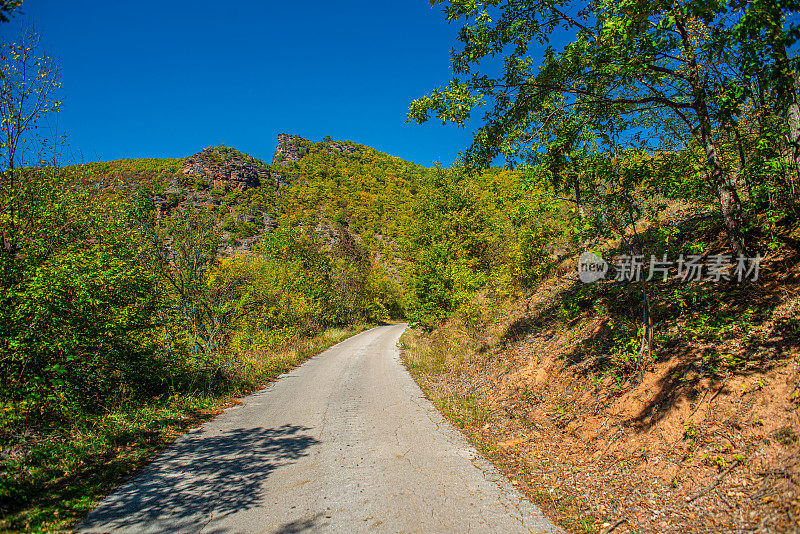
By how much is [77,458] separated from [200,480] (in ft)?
6.03

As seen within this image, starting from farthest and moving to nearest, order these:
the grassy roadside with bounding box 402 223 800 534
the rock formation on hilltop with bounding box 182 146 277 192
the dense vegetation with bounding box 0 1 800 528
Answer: the rock formation on hilltop with bounding box 182 146 277 192 < the dense vegetation with bounding box 0 1 800 528 < the grassy roadside with bounding box 402 223 800 534

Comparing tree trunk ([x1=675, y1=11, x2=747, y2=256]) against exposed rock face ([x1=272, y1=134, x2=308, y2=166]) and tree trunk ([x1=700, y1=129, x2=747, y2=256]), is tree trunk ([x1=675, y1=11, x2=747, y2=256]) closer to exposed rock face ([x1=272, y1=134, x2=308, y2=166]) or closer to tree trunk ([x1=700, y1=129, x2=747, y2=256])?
tree trunk ([x1=700, y1=129, x2=747, y2=256])

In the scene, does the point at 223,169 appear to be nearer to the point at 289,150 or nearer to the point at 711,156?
the point at 289,150

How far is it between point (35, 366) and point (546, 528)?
743 centimetres

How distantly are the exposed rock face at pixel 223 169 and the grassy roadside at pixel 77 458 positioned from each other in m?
73.9

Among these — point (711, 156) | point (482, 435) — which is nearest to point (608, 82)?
point (711, 156)

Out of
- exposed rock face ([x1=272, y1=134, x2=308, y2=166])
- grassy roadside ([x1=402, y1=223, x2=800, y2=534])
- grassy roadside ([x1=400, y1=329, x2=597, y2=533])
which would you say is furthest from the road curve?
exposed rock face ([x1=272, y1=134, x2=308, y2=166])

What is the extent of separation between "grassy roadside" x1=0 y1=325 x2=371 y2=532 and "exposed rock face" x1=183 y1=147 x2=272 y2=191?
2909 inches

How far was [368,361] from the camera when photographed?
15.2 m

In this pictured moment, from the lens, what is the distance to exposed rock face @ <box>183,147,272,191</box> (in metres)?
72.1

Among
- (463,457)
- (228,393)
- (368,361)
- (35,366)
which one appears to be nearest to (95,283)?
(35,366)

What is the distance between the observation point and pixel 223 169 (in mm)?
73812

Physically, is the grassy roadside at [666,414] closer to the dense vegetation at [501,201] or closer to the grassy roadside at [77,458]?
the dense vegetation at [501,201]

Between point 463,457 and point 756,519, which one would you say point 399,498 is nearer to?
point 463,457
